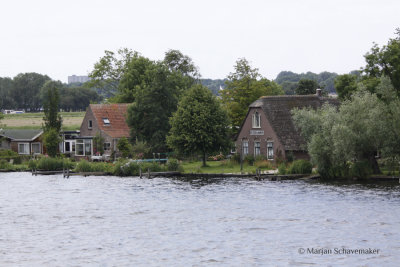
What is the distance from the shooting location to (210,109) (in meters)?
73.8

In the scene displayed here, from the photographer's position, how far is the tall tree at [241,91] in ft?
278

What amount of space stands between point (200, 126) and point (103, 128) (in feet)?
68.6

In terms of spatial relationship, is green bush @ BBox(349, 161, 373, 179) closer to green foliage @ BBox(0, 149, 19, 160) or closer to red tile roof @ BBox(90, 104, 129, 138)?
red tile roof @ BBox(90, 104, 129, 138)

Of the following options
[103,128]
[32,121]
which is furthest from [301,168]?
[32,121]

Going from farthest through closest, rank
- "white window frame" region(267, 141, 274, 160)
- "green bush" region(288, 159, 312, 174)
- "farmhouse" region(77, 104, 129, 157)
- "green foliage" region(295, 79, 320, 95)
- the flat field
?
the flat field
"green foliage" region(295, 79, 320, 95)
"farmhouse" region(77, 104, 129, 157)
"white window frame" region(267, 141, 274, 160)
"green bush" region(288, 159, 312, 174)

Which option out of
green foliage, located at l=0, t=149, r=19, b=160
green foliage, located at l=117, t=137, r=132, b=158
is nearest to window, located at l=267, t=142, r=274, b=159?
green foliage, located at l=117, t=137, r=132, b=158

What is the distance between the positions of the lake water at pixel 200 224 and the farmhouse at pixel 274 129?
11807 mm

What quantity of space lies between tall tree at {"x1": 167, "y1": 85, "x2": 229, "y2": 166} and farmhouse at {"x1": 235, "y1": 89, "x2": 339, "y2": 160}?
3.01 m

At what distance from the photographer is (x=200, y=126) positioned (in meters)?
72.6

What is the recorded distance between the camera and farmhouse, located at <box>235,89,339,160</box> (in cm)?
7100

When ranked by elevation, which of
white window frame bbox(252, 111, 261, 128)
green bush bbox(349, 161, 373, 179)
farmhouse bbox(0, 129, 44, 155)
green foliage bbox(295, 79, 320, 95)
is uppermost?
green foliage bbox(295, 79, 320, 95)

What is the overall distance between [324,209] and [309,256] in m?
13.3

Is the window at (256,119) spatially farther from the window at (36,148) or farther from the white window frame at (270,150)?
the window at (36,148)

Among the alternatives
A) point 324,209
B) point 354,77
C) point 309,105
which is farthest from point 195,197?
point 354,77
